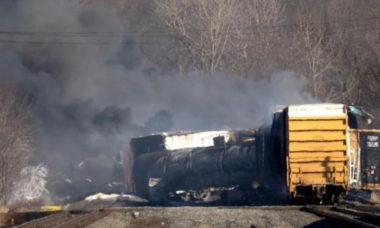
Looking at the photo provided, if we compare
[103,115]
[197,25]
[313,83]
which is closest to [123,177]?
[103,115]

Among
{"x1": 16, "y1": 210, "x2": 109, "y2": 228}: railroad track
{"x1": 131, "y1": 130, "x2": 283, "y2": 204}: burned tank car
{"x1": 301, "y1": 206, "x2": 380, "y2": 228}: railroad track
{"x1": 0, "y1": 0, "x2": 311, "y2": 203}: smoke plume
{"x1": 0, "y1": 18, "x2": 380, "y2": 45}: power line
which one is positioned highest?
{"x1": 0, "y1": 18, "x2": 380, "y2": 45}: power line

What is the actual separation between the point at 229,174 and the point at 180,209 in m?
9.97

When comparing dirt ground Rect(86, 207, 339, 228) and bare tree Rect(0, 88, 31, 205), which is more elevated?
bare tree Rect(0, 88, 31, 205)

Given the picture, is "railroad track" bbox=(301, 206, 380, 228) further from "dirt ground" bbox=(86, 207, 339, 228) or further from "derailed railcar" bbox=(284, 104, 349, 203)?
"derailed railcar" bbox=(284, 104, 349, 203)

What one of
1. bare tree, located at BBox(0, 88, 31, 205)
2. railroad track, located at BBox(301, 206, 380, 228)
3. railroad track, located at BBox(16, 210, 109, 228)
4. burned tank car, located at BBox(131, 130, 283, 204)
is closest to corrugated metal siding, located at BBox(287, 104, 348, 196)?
railroad track, located at BBox(301, 206, 380, 228)

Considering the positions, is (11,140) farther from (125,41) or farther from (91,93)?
(125,41)

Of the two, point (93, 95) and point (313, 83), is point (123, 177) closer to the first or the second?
point (93, 95)

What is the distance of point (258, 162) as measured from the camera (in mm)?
28578

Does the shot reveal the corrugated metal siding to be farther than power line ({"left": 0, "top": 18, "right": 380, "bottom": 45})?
Answer: No

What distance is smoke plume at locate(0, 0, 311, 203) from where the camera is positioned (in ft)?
139

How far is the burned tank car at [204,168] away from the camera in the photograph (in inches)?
1139

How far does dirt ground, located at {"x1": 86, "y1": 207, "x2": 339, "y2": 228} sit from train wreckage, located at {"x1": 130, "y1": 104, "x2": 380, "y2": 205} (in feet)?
9.97

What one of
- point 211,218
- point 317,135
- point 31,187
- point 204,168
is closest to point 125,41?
Result: point 31,187

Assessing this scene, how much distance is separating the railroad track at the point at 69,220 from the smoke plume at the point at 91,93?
66.4 feet
